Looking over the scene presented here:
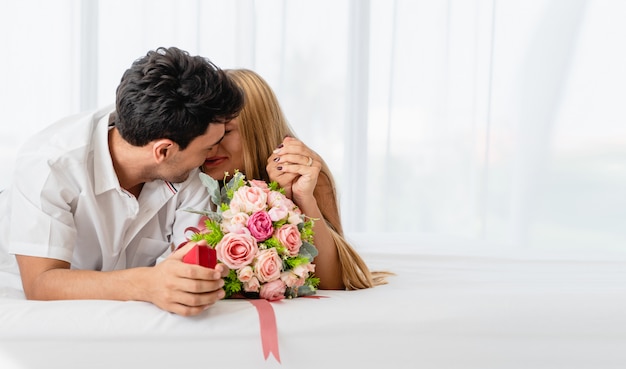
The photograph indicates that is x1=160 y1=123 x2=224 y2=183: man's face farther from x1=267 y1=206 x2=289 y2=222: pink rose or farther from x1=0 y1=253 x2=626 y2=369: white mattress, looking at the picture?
x1=0 y1=253 x2=626 y2=369: white mattress

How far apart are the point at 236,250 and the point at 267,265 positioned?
0.30 ft

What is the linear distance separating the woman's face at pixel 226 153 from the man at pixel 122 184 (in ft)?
0.34

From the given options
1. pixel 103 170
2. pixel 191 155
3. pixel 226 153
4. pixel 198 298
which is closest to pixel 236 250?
pixel 198 298

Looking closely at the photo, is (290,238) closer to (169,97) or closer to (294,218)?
(294,218)

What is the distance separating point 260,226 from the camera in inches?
73.7

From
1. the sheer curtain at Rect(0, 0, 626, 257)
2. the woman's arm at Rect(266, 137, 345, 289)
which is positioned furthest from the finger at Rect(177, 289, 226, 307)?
the sheer curtain at Rect(0, 0, 626, 257)

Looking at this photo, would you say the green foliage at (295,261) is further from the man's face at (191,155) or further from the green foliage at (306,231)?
the man's face at (191,155)

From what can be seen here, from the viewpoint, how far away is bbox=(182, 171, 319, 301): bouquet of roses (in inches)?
71.9

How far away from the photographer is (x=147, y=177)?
2260 millimetres

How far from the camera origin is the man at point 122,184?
73.2 inches

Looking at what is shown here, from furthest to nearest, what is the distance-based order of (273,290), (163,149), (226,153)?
1. (226,153)
2. (163,149)
3. (273,290)

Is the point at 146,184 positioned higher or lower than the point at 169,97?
lower

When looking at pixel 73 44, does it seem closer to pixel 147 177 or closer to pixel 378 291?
pixel 147 177

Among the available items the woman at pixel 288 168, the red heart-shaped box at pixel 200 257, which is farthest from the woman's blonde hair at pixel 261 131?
the red heart-shaped box at pixel 200 257
